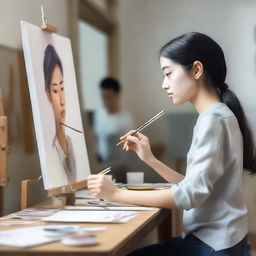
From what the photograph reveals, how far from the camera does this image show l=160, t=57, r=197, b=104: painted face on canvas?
191cm

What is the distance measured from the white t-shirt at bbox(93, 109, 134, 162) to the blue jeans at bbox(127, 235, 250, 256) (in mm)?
1759

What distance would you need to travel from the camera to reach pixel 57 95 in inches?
88.6

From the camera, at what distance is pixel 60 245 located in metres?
1.37

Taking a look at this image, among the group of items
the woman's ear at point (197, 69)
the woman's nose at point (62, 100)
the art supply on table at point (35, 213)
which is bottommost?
the art supply on table at point (35, 213)

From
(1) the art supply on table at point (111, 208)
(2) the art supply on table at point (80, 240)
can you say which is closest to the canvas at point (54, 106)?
(1) the art supply on table at point (111, 208)

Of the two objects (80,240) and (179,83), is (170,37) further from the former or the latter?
(80,240)

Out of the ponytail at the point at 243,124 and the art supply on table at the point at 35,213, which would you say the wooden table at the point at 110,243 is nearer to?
the art supply on table at the point at 35,213

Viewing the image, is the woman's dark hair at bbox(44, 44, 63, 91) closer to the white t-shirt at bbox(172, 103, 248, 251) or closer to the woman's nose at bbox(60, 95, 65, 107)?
the woman's nose at bbox(60, 95, 65, 107)

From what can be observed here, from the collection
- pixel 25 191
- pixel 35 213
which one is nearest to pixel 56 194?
pixel 25 191

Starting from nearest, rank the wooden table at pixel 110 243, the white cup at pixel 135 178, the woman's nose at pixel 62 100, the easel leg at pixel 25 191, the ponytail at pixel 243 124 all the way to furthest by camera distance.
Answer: the wooden table at pixel 110 243, the ponytail at pixel 243 124, the easel leg at pixel 25 191, the woman's nose at pixel 62 100, the white cup at pixel 135 178

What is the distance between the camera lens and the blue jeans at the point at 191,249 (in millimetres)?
1757

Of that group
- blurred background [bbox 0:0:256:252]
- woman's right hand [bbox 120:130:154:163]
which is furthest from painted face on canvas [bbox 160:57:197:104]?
blurred background [bbox 0:0:256:252]

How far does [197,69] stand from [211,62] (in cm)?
6

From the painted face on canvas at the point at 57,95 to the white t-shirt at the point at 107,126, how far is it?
1.33 m
